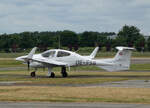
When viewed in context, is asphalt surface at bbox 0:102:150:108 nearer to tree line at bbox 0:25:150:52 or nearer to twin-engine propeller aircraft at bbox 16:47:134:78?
twin-engine propeller aircraft at bbox 16:47:134:78

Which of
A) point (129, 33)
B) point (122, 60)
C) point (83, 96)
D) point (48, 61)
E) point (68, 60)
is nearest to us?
point (83, 96)

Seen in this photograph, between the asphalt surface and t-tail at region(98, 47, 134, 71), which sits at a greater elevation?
t-tail at region(98, 47, 134, 71)

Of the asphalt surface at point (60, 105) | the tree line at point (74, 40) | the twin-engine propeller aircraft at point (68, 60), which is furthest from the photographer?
the tree line at point (74, 40)

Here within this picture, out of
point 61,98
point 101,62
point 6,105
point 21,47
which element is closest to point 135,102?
point 61,98

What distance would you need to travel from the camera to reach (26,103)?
17672 mm

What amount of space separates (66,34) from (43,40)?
12.5 m

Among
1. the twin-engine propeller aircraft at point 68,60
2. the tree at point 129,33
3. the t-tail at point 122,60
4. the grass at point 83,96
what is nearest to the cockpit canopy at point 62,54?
the twin-engine propeller aircraft at point 68,60

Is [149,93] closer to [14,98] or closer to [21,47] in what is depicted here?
[14,98]

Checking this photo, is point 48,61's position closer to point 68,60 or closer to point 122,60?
point 68,60

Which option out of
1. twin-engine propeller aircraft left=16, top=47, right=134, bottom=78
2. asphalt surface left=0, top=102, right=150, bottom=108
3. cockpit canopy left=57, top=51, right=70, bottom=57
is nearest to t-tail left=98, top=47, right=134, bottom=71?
twin-engine propeller aircraft left=16, top=47, right=134, bottom=78

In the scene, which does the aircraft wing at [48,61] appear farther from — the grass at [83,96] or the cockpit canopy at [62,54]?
the grass at [83,96]

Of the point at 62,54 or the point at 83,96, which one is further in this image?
the point at 62,54

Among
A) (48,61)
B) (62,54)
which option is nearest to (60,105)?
(48,61)

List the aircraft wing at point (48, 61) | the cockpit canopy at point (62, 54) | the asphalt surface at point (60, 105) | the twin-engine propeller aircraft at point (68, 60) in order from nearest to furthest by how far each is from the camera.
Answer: the asphalt surface at point (60, 105) < the aircraft wing at point (48, 61) < the twin-engine propeller aircraft at point (68, 60) < the cockpit canopy at point (62, 54)
